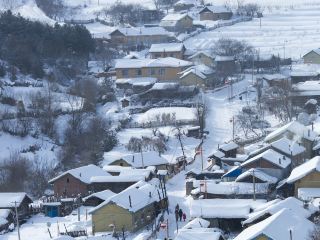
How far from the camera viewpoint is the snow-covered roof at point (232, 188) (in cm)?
1806

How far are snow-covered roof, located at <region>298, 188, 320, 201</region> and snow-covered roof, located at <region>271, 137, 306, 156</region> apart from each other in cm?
338

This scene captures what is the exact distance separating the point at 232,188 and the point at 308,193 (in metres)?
1.75

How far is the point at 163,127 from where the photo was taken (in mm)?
27266

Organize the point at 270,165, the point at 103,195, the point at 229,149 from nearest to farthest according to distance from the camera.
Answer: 1. the point at 103,195
2. the point at 270,165
3. the point at 229,149

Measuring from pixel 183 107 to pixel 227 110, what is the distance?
165 cm

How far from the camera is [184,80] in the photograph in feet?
106

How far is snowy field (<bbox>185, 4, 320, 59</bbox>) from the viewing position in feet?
127

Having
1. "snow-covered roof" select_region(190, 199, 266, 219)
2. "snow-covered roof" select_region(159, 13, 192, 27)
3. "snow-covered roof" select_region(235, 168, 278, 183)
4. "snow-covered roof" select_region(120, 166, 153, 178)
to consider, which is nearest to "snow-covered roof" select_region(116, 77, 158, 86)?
"snow-covered roof" select_region(159, 13, 192, 27)

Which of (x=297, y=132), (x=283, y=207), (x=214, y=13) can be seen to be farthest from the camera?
(x=214, y=13)

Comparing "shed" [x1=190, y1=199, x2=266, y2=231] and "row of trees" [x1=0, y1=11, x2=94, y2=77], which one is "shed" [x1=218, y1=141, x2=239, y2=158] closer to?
"shed" [x1=190, y1=199, x2=266, y2=231]

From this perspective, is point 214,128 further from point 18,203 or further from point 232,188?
point 18,203

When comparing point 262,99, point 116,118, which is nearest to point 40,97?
point 116,118

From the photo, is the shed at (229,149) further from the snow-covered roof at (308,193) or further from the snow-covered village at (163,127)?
the snow-covered roof at (308,193)

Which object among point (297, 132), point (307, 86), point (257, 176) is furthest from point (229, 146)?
point (307, 86)
